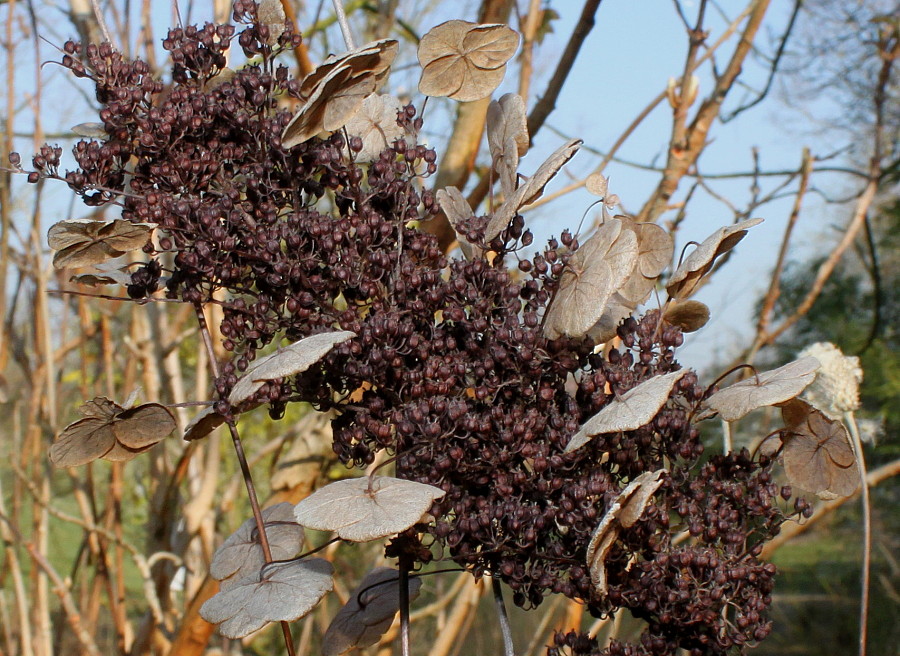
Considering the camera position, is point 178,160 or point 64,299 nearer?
point 178,160

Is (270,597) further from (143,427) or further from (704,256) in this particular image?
(704,256)

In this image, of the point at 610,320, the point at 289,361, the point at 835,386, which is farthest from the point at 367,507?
the point at 835,386

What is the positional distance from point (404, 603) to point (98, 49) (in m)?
0.32

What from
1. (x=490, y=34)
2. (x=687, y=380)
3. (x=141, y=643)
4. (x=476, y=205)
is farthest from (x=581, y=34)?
(x=141, y=643)

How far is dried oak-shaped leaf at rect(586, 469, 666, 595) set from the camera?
1.06ft

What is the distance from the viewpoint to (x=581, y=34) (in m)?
0.84

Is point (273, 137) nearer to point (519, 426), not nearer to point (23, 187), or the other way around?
point (519, 426)

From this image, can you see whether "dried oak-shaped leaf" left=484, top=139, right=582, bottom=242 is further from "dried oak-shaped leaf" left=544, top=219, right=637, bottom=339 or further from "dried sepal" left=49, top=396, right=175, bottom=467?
"dried sepal" left=49, top=396, right=175, bottom=467

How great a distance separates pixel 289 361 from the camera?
1.07 ft

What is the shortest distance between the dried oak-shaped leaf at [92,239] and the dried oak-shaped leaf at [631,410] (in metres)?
0.22

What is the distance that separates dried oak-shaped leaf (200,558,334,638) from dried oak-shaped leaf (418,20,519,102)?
0.86 ft

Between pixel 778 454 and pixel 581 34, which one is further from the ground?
pixel 581 34

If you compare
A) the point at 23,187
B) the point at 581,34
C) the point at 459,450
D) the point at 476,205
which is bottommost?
the point at 459,450

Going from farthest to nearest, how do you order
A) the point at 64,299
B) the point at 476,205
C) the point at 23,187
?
the point at 23,187 < the point at 64,299 < the point at 476,205
